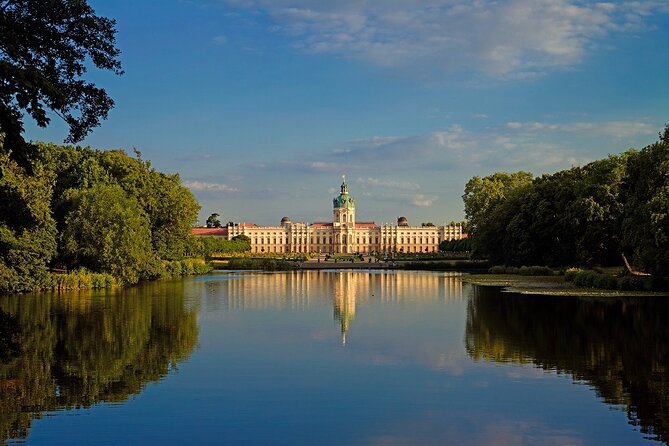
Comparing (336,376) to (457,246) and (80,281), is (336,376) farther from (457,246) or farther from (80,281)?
(457,246)

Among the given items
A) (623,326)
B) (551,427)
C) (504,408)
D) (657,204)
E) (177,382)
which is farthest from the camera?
(657,204)

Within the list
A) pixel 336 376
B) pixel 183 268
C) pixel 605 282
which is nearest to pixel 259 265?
pixel 183 268

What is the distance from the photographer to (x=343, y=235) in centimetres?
18262

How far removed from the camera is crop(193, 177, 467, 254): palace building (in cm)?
18312

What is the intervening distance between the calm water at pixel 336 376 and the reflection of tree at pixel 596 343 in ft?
0.19

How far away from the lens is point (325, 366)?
15.8m

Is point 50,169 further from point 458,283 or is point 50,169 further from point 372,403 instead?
point 372,403

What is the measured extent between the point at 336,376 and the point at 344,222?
169 meters

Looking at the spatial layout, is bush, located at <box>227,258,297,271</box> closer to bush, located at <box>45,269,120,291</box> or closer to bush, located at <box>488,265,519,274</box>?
bush, located at <box>488,265,519,274</box>

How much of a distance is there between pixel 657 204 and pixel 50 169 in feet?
102

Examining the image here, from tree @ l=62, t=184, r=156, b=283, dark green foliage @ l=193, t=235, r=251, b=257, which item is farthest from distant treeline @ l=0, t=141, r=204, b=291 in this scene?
dark green foliage @ l=193, t=235, r=251, b=257

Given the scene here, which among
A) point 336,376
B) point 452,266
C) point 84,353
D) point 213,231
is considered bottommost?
point 336,376

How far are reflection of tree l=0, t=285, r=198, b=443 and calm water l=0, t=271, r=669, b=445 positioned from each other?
0.05 meters

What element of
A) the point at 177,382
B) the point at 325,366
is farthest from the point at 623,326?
the point at 177,382
